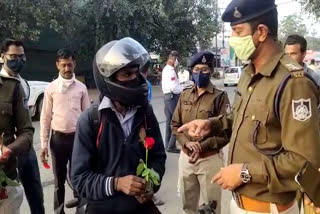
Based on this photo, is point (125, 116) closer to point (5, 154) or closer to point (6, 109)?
point (5, 154)

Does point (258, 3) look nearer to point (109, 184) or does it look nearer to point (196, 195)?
point (109, 184)

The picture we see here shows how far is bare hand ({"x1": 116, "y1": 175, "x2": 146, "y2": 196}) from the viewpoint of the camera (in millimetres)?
2135

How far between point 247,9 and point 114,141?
94 centimetres

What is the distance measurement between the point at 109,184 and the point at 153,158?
0.34 metres

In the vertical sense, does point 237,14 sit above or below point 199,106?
above

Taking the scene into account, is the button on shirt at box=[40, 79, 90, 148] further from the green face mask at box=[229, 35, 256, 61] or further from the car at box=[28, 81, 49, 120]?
the car at box=[28, 81, 49, 120]

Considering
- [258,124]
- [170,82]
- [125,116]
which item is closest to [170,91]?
[170,82]

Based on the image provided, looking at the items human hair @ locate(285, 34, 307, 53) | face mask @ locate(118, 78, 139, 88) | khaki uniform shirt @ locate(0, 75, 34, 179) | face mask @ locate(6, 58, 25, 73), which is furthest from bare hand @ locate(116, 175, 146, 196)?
human hair @ locate(285, 34, 307, 53)

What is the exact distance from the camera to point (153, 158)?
2.43m

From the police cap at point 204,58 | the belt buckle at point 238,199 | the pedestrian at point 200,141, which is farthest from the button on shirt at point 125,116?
the police cap at point 204,58

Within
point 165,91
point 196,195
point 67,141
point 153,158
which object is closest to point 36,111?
point 165,91

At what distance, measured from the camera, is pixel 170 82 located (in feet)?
26.6

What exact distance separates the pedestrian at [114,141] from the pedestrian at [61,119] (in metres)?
2.49

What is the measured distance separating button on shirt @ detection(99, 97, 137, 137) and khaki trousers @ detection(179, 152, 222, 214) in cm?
152
